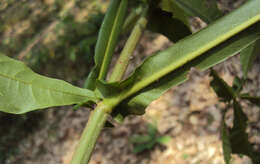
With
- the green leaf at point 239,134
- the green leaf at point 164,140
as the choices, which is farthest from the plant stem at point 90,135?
the green leaf at point 164,140

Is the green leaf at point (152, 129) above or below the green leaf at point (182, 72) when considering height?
below

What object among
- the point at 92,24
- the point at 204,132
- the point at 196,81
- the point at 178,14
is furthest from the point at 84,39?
the point at 178,14

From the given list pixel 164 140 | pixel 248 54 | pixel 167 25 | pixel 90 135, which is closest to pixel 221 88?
pixel 248 54

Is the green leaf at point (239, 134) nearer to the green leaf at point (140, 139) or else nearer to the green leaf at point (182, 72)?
the green leaf at point (182, 72)

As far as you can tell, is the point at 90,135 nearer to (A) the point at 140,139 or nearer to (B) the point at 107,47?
(B) the point at 107,47

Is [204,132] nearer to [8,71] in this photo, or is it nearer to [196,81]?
[196,81]

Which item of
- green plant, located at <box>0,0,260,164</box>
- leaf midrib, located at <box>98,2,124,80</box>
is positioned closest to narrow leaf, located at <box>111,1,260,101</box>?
green plant, located at <box>0,0,260,164</box>
